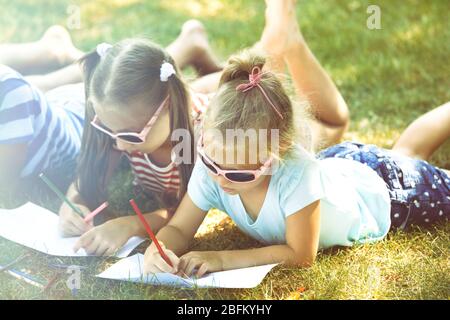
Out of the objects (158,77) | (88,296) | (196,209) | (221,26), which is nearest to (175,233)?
(196,209)

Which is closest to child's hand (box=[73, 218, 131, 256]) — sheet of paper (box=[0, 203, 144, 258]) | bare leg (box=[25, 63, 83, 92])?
sheet of paper (box=[0, 203, 144, 258])

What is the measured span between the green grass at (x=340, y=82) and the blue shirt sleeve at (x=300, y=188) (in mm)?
161

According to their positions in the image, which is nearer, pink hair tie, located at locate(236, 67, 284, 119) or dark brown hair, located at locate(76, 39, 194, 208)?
pink hair tie, located at locate(236, 67, 284, 119)

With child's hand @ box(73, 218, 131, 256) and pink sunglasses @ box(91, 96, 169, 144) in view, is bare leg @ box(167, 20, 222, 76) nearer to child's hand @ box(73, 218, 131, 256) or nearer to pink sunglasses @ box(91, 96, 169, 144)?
pink sunglasses @ box(91, 96, 169, 144)

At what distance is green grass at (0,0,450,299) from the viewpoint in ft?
5.48

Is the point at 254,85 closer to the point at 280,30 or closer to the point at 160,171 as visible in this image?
the point at 160,171

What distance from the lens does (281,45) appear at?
2273 mm

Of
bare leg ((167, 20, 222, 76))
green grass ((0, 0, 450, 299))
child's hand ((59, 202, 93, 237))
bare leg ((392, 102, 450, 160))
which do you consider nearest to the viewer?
green grass ((0, 0, 450, 299))

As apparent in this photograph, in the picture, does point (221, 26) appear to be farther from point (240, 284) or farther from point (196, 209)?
point (240, 284)

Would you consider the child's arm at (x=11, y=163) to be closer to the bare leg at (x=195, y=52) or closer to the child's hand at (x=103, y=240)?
the child's hand at (x=103, y=240)

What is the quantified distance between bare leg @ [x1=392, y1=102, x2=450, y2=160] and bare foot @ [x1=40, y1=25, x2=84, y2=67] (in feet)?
3.95

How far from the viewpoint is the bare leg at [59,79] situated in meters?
2.57
